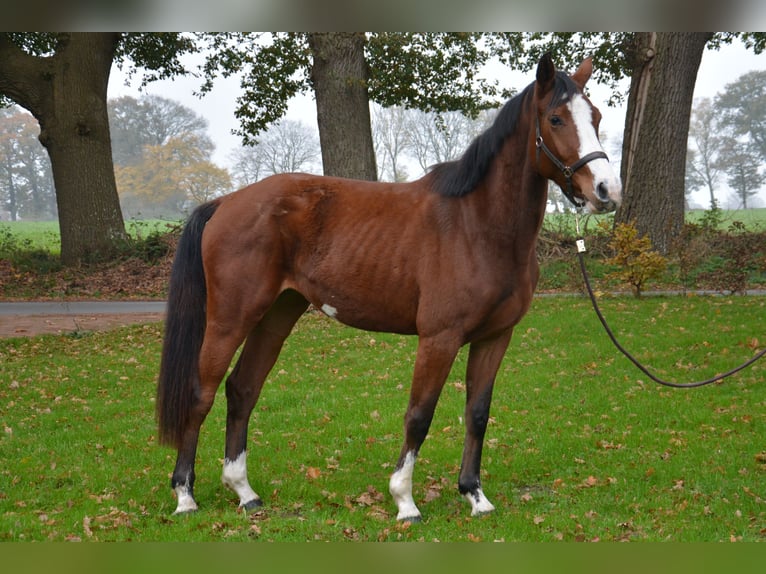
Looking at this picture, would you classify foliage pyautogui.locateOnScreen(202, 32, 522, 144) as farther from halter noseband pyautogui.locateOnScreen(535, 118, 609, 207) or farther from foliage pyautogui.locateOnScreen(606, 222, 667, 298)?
halter noseband pyautogui.locateOnScreen(535, 118, 609, 207)

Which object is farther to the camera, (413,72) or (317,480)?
(413,72)

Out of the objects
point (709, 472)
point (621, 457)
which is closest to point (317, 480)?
point (621, 457)

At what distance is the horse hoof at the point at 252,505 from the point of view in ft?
15.4

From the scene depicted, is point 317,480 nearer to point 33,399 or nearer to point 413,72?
point 33,399

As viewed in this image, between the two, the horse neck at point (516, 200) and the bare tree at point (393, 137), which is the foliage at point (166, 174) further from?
the horse neck at point (516, 200)

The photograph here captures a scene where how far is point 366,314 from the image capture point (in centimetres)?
461

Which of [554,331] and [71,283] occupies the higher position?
[71,283]

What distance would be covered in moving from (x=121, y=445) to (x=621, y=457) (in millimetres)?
4435

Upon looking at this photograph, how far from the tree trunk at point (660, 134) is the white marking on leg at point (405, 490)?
1157 centimetres

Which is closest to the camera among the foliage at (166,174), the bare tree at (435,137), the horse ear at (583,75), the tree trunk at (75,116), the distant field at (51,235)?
the horse ear at (583,75)

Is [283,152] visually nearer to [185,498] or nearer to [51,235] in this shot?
[51,235]

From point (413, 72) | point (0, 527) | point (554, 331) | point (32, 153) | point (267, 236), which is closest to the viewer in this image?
point (0, 527)

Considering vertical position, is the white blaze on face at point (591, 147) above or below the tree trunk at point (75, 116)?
below

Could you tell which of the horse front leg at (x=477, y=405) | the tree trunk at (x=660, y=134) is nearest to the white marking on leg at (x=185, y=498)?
the horse front leg at (x=477, y=405)
